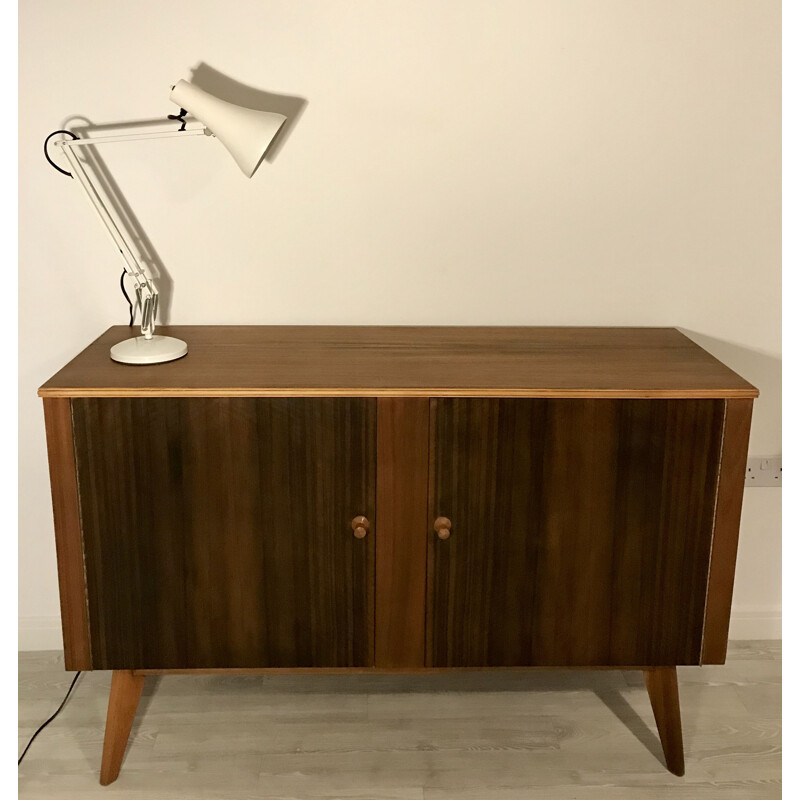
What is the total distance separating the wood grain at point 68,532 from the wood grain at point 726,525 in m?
1.16

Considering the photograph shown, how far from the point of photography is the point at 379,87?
70.3 inches

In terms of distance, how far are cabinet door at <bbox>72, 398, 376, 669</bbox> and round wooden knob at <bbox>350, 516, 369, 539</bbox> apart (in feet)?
0.04

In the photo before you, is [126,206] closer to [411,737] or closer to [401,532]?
[401,532]

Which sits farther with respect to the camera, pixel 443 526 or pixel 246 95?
pixel 246 95

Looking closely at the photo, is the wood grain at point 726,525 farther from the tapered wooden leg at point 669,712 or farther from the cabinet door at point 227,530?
the cabinet door at point 227,530

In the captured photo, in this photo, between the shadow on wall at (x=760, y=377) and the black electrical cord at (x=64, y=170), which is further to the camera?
the shadow on wall at (x=760, y=377)

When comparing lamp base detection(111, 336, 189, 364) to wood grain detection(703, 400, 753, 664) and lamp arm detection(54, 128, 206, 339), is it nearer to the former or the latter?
lamp arm detection(54, 128, 206, 339)

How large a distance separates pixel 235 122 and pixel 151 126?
315 mm

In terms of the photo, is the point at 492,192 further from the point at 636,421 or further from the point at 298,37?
the point at 636,421

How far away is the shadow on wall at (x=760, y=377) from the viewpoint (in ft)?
6.44

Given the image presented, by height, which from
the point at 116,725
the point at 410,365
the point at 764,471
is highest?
the point at 410,365

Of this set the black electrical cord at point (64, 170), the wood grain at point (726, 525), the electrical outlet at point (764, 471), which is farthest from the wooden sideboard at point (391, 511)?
the electrical outlet at point (764, 471)

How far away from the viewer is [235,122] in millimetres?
1570

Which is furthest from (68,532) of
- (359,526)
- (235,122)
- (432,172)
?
(432,172)
